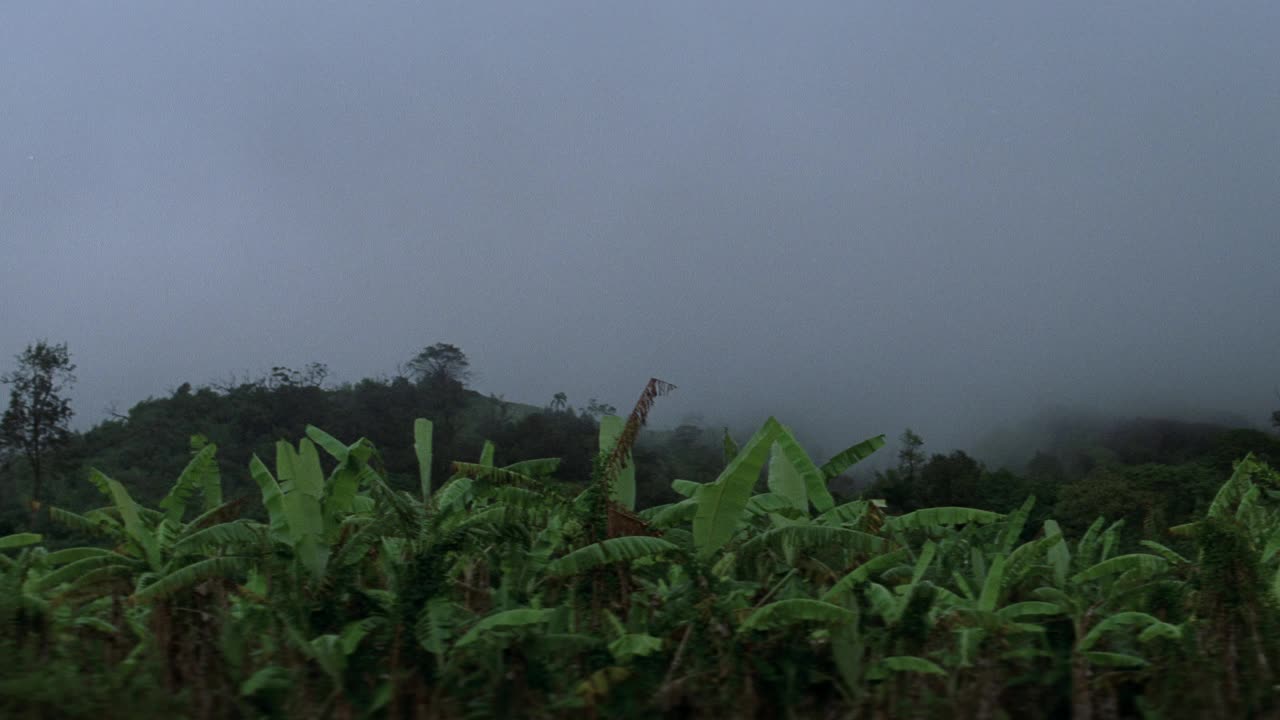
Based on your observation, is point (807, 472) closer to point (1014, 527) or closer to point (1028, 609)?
point (1014, 527)

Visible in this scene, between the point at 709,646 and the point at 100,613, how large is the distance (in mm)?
3953

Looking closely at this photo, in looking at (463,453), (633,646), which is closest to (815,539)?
(633,646)

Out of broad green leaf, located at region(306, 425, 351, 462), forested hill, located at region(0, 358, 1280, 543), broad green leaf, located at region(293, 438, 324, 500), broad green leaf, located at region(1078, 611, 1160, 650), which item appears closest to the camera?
broad green leaf, located at region(1078, 611, 1160, 650)

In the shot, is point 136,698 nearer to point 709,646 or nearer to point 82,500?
point 709,646

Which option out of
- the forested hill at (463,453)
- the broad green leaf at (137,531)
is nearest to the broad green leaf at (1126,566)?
the broad green leaf at (137,531)

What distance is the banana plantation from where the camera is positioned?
4602mm

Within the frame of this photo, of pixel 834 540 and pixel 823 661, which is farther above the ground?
pixel 834 540

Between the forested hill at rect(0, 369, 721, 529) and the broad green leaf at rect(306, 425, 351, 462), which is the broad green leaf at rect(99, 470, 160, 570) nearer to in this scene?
the broad green leaf at rect(306, 425, 351, 462)

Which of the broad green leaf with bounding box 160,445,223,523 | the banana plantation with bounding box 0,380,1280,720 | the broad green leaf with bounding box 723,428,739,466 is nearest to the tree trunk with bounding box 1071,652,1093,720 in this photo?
the banana plantation with bounding box 0,380,1280,720

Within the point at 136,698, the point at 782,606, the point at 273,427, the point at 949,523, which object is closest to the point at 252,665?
the point at 136,698

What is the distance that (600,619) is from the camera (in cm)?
566

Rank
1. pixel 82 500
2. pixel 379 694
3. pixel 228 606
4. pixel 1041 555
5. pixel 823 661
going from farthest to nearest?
pixel 82 500, pixel 1041 555, pixel 228 606, pixel 823 661, pixel 379 694

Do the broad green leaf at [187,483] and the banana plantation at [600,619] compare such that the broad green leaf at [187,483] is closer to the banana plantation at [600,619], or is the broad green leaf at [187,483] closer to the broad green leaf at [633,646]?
the banana plantation at [600,619]

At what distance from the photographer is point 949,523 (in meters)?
6.83
